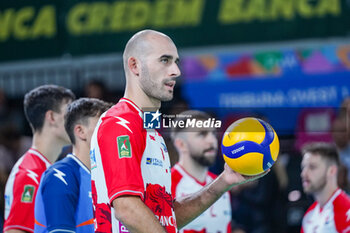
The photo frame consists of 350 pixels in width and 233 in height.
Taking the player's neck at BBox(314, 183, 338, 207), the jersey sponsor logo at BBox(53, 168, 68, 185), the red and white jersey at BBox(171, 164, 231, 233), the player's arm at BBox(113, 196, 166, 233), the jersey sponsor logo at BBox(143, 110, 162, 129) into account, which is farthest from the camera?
the player's neck at BBox(314, 183, 338, 207)

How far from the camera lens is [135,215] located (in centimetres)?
408

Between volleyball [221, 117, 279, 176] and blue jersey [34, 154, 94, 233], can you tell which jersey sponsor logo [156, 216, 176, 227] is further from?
blue jersey [34, 154, 94, 233]

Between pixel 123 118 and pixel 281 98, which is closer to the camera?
pixel 123 118

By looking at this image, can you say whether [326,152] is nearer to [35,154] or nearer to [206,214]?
[206,214]

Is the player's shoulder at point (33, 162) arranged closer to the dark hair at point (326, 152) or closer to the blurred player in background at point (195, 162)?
the blurred player in background at point (195, 162)

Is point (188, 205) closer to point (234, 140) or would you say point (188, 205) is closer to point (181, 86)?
point (234, 140)

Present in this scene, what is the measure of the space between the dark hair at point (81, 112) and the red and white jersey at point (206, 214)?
1521mm

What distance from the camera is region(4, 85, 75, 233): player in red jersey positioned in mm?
6020

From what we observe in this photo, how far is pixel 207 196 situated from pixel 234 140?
396mm

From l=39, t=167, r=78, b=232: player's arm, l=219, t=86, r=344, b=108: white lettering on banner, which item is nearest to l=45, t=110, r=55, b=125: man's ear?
l=39, t=167, r=78, b=232: player's arm

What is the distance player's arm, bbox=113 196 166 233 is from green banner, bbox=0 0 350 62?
21.6 feet

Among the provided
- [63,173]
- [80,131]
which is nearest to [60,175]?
[63,173]

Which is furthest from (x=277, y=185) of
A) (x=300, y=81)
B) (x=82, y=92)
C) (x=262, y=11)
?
(x=82, y=92)

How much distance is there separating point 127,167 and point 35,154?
2.39 metres
